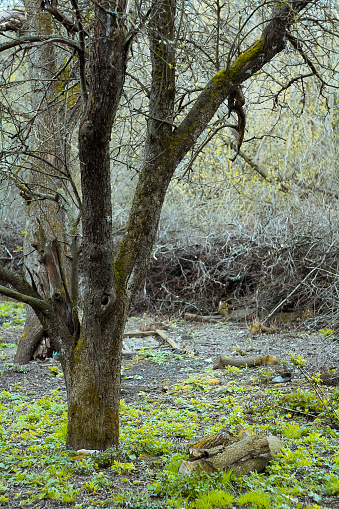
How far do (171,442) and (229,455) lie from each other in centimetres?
105

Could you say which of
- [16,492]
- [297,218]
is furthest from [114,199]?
[16,492]

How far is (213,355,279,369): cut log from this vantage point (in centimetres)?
742

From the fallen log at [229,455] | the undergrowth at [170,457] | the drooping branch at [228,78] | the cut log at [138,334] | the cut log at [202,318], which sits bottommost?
the undergrowth at [170,457]

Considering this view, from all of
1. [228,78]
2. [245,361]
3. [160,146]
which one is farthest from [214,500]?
[245,361]

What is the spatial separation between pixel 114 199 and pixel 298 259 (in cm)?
934

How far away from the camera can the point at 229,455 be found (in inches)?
143

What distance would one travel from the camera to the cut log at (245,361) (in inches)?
292

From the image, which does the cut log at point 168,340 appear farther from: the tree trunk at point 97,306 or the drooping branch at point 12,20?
the drooping branch at point 12,20

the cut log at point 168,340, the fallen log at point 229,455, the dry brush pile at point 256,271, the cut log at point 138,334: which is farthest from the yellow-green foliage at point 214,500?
the cut log at point 138,334

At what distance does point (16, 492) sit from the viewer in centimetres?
336

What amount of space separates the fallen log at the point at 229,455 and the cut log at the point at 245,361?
11.8 feet

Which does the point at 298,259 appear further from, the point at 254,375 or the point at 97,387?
the point at 97,387

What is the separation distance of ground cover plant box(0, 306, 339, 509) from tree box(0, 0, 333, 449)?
17.8 inches

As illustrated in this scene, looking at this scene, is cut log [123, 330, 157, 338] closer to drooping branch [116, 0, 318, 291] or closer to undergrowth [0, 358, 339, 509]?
Result: undergrowth [0, 358, 339, 509]
